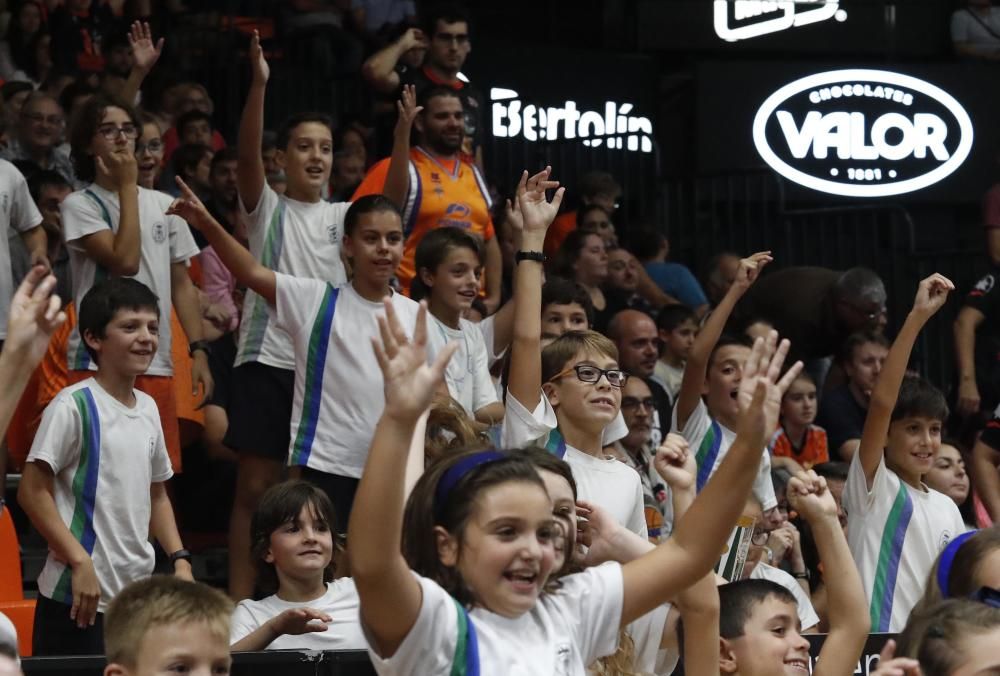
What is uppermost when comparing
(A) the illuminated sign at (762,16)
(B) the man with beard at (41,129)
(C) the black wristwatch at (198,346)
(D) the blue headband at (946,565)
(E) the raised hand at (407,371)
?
(A) the illuminated sign at (762,16)

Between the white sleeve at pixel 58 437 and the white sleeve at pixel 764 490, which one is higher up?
the white sleeve at pixel 58 437

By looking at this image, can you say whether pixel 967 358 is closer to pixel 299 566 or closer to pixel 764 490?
pixel 764 490

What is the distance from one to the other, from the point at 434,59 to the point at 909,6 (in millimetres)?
5712

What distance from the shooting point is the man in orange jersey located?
805 centimetres

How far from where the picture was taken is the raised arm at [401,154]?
7.34 metres

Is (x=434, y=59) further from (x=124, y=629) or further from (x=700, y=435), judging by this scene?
(x=124, y=629)

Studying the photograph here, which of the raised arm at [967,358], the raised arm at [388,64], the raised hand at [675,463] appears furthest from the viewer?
the raised arm at [388,64]

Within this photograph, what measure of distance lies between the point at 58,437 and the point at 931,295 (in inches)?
122

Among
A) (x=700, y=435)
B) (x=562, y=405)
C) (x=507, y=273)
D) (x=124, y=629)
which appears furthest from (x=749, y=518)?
(x=507, y=273)

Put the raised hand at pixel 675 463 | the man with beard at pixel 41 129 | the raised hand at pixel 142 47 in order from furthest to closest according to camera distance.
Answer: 1. the man with beard at pixel 41 129
2. the raised hand at pixel 142 47
3. the raised hand at pixel 675 463

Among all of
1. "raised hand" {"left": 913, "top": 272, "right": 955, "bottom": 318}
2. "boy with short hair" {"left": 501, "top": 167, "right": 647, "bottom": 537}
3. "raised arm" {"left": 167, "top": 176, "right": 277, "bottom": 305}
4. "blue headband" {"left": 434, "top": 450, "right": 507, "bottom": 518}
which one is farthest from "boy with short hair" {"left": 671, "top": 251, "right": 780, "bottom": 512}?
"blue headband" {"left": 434, "top": 450, "right": 507, "bottom": 518}

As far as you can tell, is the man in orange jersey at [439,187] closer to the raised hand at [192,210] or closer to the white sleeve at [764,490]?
the raised hand at [192,210]

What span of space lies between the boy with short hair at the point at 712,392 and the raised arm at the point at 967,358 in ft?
6.74

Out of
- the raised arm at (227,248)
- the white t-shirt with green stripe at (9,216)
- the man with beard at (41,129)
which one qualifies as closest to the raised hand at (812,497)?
the raised arm at (227,248)
